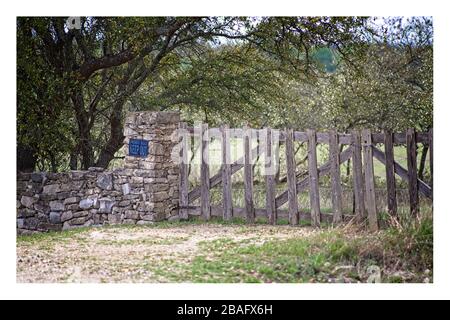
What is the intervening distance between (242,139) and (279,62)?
2.12m

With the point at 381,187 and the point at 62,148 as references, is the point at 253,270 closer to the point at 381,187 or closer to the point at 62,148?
the point at 381,187

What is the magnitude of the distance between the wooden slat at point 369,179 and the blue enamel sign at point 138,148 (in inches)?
129

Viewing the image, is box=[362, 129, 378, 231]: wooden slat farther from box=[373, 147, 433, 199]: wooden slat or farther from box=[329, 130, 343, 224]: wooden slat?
box=[329, 130, 343, 224]: wooden slat

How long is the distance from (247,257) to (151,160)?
3049 millimetres

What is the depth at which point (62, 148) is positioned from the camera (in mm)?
10008

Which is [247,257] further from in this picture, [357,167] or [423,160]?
[423,160]

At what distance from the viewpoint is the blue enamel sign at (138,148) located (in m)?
9.73

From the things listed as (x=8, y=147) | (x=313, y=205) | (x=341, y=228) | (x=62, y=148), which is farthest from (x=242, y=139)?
(x=8, y=147)

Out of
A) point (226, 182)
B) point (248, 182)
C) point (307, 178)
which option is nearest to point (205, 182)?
point (226, 182)

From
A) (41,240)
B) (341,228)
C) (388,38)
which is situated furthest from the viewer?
(388,38)

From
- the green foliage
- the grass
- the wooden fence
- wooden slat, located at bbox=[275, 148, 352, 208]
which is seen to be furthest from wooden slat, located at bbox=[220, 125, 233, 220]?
the green foliage

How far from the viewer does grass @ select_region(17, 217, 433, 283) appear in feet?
21.9

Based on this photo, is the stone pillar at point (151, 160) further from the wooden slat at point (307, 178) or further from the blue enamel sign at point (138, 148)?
the wooden slat at point (307, 178)

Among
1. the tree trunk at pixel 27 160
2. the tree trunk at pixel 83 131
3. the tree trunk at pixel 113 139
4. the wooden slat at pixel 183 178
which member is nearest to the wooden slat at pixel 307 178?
the wooden slat at pixel 183 178
